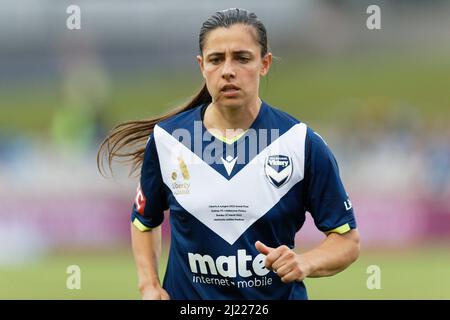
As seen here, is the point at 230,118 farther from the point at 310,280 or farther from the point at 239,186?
the point at 310,280

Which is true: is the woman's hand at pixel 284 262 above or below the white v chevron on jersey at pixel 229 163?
below

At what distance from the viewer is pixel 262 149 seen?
13.3 ft

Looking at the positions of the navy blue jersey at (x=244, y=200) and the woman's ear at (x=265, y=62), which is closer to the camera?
the navy blue jersey at (x=244, y=200)

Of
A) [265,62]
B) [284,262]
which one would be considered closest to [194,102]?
[265,62]

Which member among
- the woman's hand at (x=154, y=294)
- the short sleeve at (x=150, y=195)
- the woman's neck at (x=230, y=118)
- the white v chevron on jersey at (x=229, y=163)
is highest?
the woman's neck at (x=230, y=118)

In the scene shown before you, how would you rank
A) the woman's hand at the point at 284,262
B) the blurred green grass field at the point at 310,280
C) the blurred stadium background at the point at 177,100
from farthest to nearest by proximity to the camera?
1. the blurred stadium background at the point at 177,100
2. the blurred green grass field at the point at 310,280
3. the woman's hand at the point at 284,262

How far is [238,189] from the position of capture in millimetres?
3996

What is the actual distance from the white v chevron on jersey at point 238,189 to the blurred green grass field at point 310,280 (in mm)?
5098

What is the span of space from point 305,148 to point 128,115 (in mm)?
14673

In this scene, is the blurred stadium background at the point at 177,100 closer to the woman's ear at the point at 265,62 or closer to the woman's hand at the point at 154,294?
the woman's hand at the point at 154,294

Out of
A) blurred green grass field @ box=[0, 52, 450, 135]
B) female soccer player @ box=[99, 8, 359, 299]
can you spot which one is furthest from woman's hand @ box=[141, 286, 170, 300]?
blurred green grass field @ box=[0, 52, 450, 135]

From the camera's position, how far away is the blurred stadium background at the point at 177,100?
37.9 feet

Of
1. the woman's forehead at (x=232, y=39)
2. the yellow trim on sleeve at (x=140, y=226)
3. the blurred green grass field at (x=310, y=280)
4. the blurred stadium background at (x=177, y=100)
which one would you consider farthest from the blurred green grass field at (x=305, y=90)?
the woman's forehead at (x=232, y=39)

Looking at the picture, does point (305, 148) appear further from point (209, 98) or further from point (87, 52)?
point (87, 52)
